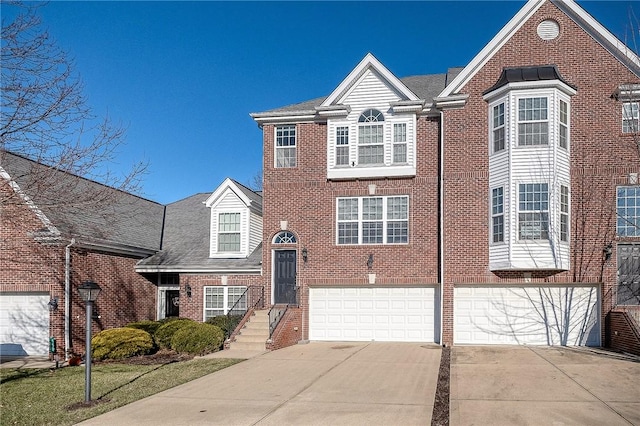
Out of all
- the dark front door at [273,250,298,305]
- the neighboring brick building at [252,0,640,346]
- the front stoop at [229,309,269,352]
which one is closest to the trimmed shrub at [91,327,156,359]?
the front stoop at [229,309,269,352]

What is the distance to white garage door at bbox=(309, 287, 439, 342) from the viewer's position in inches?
752

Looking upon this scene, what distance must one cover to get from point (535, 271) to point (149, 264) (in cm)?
1367

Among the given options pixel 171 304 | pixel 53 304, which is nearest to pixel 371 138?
pixel 171 304

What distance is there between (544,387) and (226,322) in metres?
11.1

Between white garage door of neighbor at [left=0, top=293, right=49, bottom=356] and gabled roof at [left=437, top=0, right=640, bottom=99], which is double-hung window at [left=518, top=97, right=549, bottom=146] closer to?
gabled roof at [left=437, top=0, right=640, bottom=99]

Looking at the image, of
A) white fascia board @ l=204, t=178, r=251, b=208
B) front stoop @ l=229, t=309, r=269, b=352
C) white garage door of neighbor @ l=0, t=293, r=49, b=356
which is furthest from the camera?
white fascia board @ l=204, t=178, r=251, b=208

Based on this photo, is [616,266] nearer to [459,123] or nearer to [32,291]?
[459,123]

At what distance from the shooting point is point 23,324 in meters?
18.5

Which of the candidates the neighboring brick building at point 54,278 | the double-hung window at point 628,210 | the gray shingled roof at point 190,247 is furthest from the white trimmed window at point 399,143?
the neighboring brick building at point 54,278

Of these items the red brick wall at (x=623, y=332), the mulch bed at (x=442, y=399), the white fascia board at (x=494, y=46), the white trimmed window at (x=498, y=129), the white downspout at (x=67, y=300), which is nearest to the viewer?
the mulch bed at (x=442, y=399)

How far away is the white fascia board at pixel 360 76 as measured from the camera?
19.1 meters

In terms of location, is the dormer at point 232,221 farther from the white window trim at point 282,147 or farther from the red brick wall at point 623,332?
the red brick wall at point 623,332

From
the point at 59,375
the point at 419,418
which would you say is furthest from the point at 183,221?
the point at 419,418

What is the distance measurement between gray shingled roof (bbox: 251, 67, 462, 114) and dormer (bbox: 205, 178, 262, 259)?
3406 millimetres
